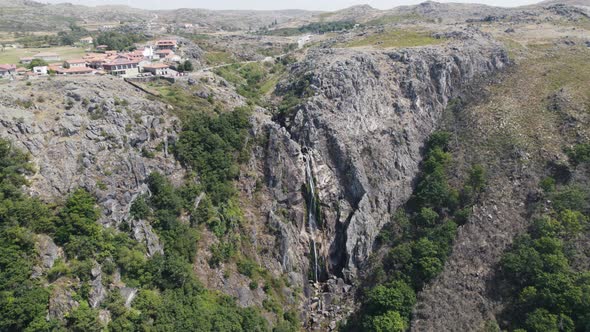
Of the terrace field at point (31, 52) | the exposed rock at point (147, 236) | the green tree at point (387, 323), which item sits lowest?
the green tree at point (387, 323)

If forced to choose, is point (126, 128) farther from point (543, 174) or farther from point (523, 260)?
point (543, 174)

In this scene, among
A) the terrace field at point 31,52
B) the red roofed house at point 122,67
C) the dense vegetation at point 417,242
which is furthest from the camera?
the terrace field at point 31,52

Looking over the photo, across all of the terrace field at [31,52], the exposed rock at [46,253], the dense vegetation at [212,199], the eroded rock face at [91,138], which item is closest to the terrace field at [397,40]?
the dense vegetation at [212,199]

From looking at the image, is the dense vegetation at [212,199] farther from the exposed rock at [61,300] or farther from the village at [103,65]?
the village at [103,65]

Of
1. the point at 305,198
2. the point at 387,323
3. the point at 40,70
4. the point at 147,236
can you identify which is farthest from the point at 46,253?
the point at 387,323

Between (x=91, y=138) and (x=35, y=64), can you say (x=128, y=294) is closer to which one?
(x=91, y=138)

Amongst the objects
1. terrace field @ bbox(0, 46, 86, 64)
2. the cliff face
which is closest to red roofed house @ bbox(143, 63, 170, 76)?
terrace field @ bbox(0, 46, 86, 64)

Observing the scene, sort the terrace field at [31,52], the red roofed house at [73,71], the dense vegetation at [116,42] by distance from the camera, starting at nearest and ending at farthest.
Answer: the red roofed house at [73,71], the terrace field at [31,52], the dense vegetation at [116,42]
